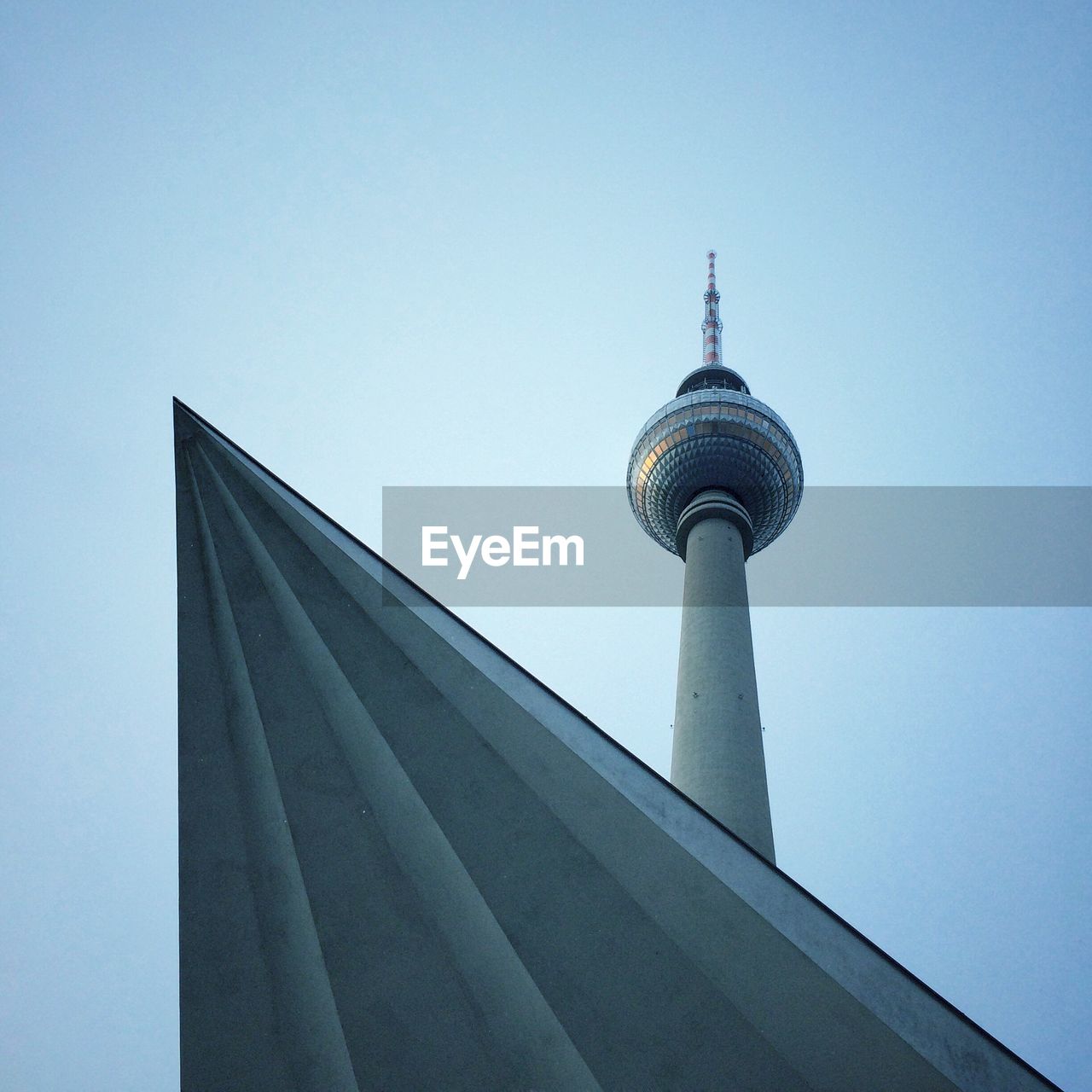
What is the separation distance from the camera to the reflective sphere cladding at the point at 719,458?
1797 inches

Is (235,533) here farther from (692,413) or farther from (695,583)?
(692,413)

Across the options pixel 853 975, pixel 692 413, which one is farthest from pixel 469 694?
pixel 692 413

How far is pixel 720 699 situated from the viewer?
107 feet

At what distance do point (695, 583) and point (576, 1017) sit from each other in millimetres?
33558

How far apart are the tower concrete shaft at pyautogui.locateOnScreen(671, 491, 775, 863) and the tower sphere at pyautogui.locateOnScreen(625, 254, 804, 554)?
13.9 ft

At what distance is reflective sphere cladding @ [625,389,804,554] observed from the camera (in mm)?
45656

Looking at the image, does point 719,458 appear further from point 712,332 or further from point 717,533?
point 712,332

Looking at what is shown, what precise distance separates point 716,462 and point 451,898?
40.6 meters

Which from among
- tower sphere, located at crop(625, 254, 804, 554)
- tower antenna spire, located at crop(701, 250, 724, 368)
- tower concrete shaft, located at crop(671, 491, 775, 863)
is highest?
tower antenna spire, located at crop(701, 250, 724, 368)

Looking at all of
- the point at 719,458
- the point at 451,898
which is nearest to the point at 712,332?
the point at 719,458

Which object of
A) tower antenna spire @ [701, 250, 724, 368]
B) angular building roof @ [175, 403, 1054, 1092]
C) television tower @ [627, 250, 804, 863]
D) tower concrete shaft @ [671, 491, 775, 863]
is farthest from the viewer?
tower antenna spire @ [701, 250, 724, 368]

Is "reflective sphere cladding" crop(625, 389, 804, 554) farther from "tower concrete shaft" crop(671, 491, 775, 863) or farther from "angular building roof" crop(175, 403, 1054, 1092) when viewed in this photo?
"angular building roof" crop(175, 403, 1054, 1092)

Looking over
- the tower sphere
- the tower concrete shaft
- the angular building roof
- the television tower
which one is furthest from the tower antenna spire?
the angular building roof

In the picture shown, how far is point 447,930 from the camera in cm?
777
